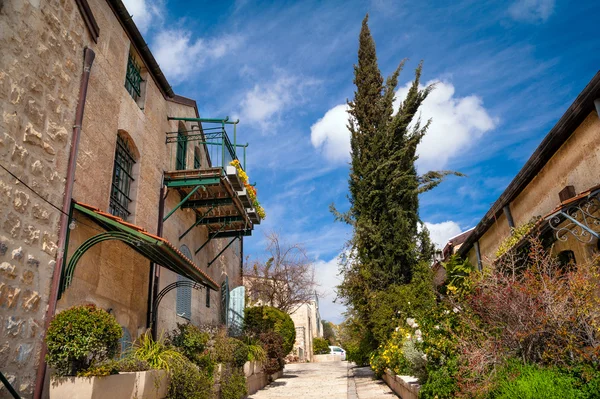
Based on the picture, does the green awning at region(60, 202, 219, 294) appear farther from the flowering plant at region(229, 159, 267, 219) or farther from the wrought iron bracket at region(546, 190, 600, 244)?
the wrought iron bracket at region(546, 190, 600, 244)

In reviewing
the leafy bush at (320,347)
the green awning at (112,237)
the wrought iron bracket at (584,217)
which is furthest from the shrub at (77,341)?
the leafy bush at (320,347)

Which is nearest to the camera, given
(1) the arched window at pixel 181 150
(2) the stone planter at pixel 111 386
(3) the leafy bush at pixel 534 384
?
(3) the leafy bush at pixel 534 384

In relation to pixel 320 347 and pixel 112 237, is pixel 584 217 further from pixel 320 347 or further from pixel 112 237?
pixel 320 347

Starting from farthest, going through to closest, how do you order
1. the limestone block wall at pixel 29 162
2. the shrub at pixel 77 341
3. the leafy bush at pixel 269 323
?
the leafy bush at pixel 269 323 → the limestone block wall at pixel 29 162 → the shrub at pixel 77 341

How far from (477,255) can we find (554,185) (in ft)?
18.4

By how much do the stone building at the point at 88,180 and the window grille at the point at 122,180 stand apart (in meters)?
0.03

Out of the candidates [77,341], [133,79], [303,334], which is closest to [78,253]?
[77,341]

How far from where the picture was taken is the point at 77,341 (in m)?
4.79

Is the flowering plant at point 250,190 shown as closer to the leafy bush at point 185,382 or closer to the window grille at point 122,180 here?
the window grille at point 122,180

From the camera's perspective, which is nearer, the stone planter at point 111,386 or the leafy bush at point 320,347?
the stone planter at point 111,386

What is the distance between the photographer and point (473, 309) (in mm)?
6352

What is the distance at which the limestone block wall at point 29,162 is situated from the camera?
4.90 meters

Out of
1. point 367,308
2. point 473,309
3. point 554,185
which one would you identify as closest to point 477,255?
point 367,308

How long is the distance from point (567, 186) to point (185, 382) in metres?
6.63
